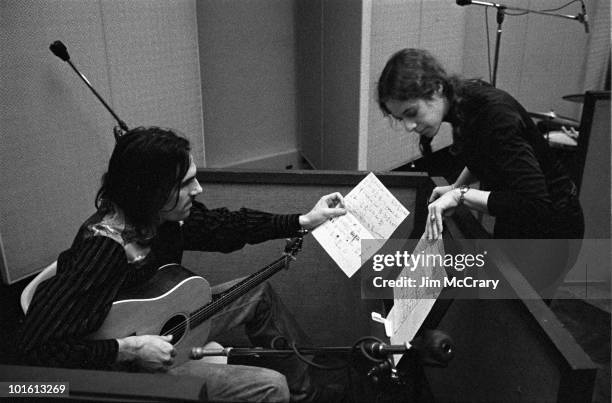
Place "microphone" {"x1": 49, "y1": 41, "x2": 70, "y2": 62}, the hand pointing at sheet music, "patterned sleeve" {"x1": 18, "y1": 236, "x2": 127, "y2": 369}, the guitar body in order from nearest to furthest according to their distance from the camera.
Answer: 1. "patterned sleeve" {"x1": 18, "y1": 236, "x2": 127, "y2": 369}
2. the guitar body
3. the hand pointing at sheet music
4. "microphone" {"x1": 49, "y1": 41, "x2": 70, "y2": 62}

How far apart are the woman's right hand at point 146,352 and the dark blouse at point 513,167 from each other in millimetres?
847

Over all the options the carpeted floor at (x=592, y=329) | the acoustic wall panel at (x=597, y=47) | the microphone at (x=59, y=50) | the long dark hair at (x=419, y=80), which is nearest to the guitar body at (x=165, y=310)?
the long dark hair at (x=419, y=80)

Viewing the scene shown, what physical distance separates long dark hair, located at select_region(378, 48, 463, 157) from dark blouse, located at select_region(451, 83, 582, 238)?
0.03 m

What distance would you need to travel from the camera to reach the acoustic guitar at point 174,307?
44.9 inches

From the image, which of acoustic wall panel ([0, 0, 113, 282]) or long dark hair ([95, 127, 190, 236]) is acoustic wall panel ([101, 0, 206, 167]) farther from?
long dark hair ([95, 127, 190, 236])

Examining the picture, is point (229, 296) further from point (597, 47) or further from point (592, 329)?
point (597, 47)

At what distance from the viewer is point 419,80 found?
4.29ft

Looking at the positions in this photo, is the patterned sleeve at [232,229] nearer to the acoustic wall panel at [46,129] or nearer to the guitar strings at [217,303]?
the guitar strings at [217,303]

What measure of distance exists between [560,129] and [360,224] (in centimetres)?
229

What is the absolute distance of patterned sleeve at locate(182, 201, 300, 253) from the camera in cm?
147

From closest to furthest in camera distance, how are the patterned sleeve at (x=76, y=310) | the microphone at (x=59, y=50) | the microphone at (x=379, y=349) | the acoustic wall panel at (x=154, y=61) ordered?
1. the microphone at (x=379, y=349)
2. the patterned sleeve at (x=76, y=310)
3. the microphone at (x=59, y=50)
4. the acoustic wall panel at (x=154, y=61)

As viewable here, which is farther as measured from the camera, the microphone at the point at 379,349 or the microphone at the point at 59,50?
the microphone at the point at 59,50

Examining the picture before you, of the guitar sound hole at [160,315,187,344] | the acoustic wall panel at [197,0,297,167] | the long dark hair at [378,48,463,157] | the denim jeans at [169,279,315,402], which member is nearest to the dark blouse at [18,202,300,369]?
the guitar sound hole at [160,315,187,344]

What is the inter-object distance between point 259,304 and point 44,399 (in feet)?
2.85
